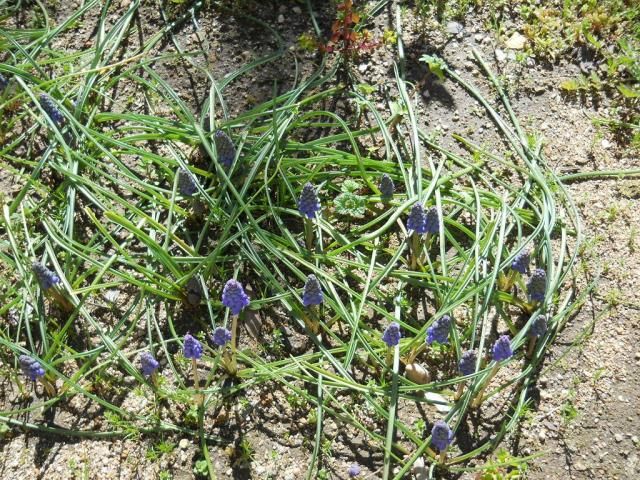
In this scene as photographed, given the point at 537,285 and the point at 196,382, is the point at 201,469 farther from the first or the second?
the point at 537,285

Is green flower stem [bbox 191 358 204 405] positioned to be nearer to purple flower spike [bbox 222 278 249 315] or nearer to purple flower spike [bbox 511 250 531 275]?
purple flower spike [bbox 222 278 249 315]

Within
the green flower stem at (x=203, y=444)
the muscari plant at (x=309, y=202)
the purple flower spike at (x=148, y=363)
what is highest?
the muscari plant at (x=309, y=202)

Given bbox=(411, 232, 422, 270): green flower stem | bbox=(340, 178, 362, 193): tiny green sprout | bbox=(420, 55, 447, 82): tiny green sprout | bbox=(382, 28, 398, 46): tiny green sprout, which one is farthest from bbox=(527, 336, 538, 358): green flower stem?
bbox=(382, 28, 398, 46): tiny green sprout

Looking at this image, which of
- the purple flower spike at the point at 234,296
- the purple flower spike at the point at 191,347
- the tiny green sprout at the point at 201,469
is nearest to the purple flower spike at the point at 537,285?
the purple flower spike at the point at 234,296

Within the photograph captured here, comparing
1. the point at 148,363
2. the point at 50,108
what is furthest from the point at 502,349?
the point at 50,108

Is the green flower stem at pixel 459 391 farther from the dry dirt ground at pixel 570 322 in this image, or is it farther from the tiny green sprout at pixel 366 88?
the tiny green sprout at pixel 366 88

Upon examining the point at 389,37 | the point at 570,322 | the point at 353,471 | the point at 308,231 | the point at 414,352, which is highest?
the point at 389,37

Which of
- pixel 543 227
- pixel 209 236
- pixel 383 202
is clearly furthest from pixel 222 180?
pixel 543 227
